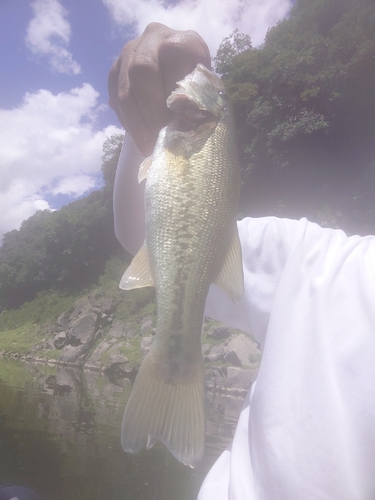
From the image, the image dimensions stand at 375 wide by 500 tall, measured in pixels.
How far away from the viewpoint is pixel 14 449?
596 cm

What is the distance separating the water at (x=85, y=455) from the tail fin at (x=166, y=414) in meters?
4.76

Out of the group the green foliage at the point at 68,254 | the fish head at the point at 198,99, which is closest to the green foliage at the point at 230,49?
the green foliage at the point at 68,254

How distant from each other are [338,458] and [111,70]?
5.07ft

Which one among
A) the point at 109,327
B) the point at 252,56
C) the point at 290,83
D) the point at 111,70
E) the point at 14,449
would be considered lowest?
the point at 14,449

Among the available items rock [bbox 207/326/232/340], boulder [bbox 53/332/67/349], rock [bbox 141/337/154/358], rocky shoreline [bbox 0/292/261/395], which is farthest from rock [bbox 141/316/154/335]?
boulder [bbox 53/332/67/349]

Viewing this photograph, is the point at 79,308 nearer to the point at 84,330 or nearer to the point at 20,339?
the point at 84,330

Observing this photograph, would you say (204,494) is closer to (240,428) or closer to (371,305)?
(240,428)

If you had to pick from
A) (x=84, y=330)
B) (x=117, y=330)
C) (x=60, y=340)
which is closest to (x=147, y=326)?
(x=117, y=330)

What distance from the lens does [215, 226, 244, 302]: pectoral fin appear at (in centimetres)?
118

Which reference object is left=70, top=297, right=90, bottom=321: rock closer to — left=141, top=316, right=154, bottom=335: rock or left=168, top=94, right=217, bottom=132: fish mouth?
left=141, top=316, right=154, bottom=335: rock

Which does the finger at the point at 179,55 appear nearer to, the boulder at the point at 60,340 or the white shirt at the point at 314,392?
the white shirt at the point at 314,392

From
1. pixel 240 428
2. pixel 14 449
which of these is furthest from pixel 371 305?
pixel 14 449

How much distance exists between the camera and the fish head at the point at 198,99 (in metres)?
1.39

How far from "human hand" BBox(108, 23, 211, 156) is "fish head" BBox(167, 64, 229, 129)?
52mm
